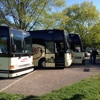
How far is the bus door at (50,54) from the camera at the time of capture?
14.3m

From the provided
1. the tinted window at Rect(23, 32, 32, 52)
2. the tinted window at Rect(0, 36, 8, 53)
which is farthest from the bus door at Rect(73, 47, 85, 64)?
the tinted window at Rect(0, 36, 8, 53)

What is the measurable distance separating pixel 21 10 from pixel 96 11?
23085 millimetres

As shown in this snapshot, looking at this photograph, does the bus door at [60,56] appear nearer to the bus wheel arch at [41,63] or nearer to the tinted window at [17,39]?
the bus wheel arch at [41,63]

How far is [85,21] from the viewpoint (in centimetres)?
4150

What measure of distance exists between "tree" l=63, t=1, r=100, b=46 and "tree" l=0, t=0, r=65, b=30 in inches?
670

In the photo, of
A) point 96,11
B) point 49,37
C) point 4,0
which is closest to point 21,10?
point 4,0

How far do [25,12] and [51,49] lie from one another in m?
10.5

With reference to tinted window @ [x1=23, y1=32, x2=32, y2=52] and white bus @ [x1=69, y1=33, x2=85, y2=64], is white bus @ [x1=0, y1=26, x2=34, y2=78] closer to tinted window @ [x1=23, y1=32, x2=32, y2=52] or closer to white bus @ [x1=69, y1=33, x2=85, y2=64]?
tinted window @ [x1=23, y1=32, x2=32, y2=52]

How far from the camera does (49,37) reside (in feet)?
48.2

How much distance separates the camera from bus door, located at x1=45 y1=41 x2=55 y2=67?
14.3 meters

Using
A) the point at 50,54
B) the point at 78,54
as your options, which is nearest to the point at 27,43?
the point at 50,54

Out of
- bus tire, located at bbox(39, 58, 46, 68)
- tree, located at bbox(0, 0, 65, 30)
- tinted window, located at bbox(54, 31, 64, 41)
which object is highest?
tree, located at bbox(0, 0, 65, 30)

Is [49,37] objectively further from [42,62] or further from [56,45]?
[42,62]

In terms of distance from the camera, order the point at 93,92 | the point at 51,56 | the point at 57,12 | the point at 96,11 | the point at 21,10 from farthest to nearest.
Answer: the point at 96,11 < the point at 57,12 < the point at 21,10 < the point at 51,56 < the point at 93,92
